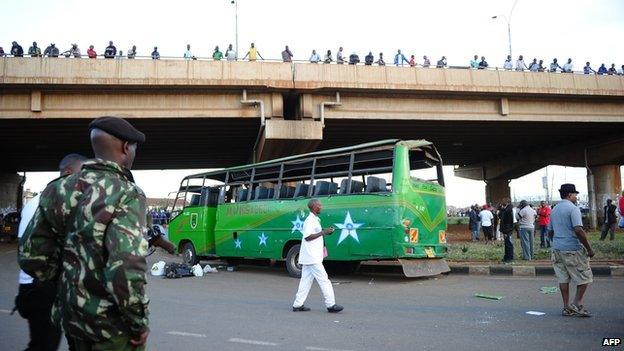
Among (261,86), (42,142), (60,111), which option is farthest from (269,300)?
(42,142)

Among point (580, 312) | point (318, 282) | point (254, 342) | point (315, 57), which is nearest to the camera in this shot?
point (254, 342)

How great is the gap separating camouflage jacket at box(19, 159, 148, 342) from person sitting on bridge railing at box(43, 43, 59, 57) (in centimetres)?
2104

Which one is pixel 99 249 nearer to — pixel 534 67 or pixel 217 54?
pixel 217 54

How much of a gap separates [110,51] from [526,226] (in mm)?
17882

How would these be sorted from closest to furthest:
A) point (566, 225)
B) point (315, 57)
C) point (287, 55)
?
point (566, 225)
point (315, 57)
point (287, 55)

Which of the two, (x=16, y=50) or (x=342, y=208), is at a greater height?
(x=16, y=50)

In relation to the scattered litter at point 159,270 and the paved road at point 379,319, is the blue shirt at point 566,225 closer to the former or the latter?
the paved road at point 379,319

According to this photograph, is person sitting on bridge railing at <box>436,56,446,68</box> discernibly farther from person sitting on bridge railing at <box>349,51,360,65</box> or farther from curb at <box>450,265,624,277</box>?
curb at <box>450,265,624,277</box>

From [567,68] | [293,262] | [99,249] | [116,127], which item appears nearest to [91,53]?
[293,262]

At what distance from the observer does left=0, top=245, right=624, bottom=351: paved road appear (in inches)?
215

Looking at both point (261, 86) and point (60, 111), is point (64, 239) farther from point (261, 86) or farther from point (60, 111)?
point (60, 111)

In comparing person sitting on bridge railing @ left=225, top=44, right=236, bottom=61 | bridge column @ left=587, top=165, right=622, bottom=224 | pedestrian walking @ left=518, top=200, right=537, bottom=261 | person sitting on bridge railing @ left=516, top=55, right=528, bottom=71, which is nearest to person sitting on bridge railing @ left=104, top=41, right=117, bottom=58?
person sitting on bridge railing @ left=225, top=44, right=236, bottom=61

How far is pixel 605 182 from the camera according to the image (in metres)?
34.1

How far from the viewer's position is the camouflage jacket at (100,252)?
2205mm
